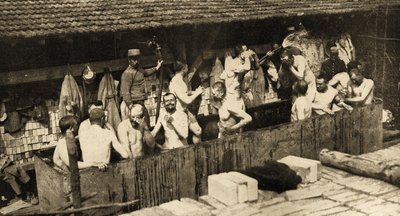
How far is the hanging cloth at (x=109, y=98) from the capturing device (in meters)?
11.3

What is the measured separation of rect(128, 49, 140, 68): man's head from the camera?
1115cm

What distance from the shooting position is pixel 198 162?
8516 millimetres

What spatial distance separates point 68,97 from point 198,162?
3800 millimetres

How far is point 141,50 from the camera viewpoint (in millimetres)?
12273

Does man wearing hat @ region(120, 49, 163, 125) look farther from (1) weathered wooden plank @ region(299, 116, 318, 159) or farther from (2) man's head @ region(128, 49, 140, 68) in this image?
(1) weathered wooden plank @ region(299, 116, 318, 159)

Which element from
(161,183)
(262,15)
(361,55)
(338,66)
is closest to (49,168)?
(161,183)

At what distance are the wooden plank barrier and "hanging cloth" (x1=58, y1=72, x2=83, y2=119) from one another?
235 cm

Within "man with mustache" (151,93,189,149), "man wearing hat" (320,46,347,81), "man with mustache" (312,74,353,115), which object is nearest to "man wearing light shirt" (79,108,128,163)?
"man with mustache" (151,93,189,149)

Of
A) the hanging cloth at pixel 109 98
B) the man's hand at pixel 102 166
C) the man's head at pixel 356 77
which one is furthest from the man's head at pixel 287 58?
the man's hand at pixel 102 166

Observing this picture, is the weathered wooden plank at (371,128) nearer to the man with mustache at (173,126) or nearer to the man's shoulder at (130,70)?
the man with mustache at (173,126)

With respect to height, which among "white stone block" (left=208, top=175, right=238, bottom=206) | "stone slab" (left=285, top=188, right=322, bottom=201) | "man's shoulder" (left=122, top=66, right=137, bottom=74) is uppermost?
"man's shoulder" (left=122, top=66, right=137, bottom=74)

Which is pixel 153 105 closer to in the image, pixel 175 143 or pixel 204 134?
pixel 204 134

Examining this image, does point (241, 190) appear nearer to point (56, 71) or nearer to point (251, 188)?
point (251, 188)

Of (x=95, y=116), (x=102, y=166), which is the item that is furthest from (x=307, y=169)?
(x=95, y=116)
